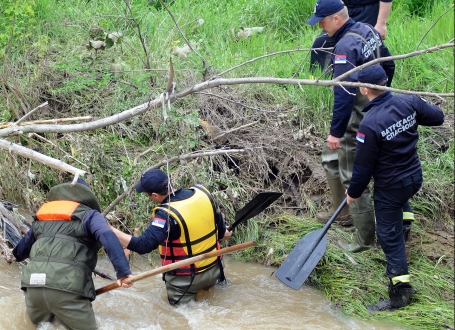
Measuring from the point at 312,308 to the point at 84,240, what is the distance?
6.28 feet

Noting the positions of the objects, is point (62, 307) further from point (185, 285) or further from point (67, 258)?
point (185, 285)

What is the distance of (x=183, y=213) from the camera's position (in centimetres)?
454

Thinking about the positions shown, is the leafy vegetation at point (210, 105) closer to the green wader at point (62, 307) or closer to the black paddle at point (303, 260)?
the black paddle at point (303, 260)

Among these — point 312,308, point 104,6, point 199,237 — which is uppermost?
point 104,6

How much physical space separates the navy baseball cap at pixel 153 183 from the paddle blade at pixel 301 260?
4.04ft

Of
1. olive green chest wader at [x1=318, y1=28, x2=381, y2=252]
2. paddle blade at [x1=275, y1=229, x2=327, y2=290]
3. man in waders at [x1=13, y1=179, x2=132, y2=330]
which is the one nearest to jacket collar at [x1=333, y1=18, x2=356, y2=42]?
olive green chest wader at [x1=318, y1=28, x2=381, y2=252]

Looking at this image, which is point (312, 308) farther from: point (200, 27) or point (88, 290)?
point (200, 27)

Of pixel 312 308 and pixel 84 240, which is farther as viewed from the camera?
pixel 312 308

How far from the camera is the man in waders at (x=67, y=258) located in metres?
3.98

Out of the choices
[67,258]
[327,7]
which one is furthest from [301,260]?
[327,7]

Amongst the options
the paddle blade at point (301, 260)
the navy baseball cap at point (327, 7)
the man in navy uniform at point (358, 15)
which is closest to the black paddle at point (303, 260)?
the paddle blade at point (301, 260)

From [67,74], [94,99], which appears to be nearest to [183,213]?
[94,99]

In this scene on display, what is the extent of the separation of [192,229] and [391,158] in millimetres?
1557

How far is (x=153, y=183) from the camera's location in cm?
450
